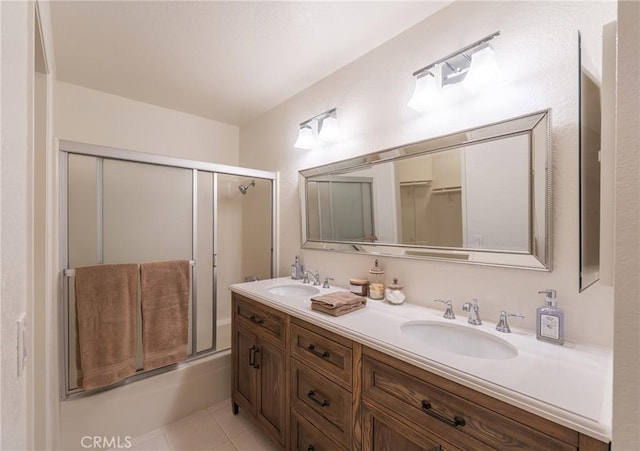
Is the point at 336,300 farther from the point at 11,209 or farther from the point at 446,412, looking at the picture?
the point at 11,209

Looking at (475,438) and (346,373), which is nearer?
(475,438)

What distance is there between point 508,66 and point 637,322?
4.03 ft

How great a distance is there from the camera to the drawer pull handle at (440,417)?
809mm

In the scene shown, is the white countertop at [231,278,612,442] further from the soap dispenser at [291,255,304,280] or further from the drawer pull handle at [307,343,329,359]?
the soap dispenser at [291,255,304,280]

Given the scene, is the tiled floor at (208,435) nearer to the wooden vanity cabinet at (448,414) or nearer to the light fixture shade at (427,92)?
the wooden vanity cabinet at (448,414)

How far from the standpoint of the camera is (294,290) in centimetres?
204

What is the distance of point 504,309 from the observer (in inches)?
46.6

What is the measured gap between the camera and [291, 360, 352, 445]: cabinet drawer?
1142 millimetres

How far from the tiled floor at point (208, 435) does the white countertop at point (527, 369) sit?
41.3 inches

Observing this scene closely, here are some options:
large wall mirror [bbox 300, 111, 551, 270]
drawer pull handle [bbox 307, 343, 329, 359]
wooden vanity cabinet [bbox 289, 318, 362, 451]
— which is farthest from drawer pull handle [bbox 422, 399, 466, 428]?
large wall mirror [bbox 300, 111, 551, 270]

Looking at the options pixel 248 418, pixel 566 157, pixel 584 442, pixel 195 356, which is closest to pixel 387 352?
pixel 584 442

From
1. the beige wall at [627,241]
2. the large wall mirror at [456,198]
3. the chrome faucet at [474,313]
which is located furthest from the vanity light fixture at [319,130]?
the beige wall at [627,241]

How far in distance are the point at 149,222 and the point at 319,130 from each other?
1.36 meters

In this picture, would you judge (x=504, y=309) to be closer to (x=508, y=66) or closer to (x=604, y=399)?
(x=604, y=399)
